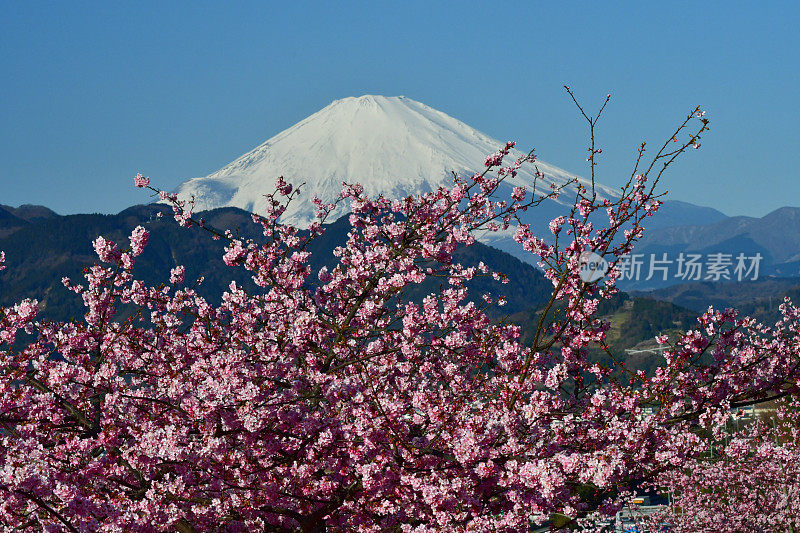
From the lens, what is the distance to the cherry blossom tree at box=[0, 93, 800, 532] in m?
9.29

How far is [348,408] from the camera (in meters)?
10.1

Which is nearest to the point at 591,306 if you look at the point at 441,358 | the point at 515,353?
the point at 515,353

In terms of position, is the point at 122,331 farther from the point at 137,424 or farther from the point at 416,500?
the point at 416,500

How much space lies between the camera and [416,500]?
9.89 metres

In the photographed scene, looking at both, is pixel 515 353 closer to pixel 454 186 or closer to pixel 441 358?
pixel 441 358

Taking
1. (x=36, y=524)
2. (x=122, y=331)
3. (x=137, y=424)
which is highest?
(x=122, y=331)

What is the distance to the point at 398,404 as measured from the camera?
9.91 m

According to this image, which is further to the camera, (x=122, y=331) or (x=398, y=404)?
(x=122, y=331)

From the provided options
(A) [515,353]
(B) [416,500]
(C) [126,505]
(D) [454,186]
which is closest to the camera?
(C) [126,505]

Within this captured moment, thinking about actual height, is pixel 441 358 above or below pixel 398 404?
above

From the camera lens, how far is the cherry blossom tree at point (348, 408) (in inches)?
366

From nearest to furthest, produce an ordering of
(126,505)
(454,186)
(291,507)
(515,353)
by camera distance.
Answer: (126,505) < (291,507) < (515,353) < (454,186)

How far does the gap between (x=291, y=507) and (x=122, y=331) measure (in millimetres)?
3518

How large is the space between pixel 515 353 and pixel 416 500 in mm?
3851
